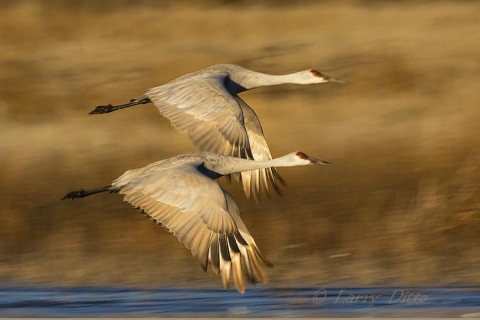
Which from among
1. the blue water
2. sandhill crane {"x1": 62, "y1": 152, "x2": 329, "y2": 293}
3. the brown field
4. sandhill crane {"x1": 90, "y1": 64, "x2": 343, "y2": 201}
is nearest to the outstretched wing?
sandhill crane {"x1": 90, "y1": 64, "x2": 343, "y2": 201}

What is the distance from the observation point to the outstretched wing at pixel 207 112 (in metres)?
12.4

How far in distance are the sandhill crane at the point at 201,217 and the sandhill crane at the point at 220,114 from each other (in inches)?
36.2

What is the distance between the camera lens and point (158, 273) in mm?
13641

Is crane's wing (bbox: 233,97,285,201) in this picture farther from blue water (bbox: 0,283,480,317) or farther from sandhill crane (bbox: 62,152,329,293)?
sandhill crane (bbox: 62,152,329,293)

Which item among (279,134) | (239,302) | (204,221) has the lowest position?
(279,134)

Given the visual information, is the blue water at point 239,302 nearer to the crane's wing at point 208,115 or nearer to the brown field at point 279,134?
the brown field at point 279,134

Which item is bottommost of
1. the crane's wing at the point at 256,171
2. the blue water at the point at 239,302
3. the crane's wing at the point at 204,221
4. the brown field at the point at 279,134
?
the brown field at the point at 279,134

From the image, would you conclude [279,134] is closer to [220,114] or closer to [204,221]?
[220,114]

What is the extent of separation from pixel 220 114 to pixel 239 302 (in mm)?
1369

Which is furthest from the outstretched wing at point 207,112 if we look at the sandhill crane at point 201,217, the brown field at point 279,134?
the brown field at point 279,134

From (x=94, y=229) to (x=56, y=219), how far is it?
0.38 metres

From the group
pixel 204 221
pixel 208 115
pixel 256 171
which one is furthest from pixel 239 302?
pixel 204 221

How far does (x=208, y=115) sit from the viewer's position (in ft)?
41.0

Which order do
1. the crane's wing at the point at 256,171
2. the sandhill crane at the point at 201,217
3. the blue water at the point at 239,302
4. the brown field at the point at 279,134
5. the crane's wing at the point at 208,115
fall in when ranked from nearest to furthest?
the sandhill crane at the point at 201,217, the blue water at the point at 239,302, the crane's wing at the point at 208,115, the crane's wing at the point at 256,171, the brown field at the point at 279,134
